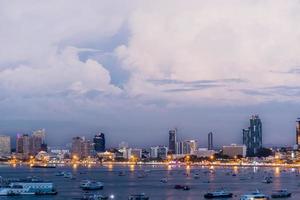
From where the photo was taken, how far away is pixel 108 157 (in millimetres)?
158125

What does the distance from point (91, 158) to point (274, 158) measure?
4383 centimetres

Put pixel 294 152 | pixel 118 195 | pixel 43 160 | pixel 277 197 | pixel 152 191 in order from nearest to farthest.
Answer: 1. pixel 277 197
2. pixel 118 195
3. pixel 152 191
4. pixel 294 152
5. pixel 43 160

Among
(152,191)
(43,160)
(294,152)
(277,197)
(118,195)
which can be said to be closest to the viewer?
(277,197)

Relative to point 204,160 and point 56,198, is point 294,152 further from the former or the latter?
point 56,198

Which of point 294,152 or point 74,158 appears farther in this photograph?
point 74,158

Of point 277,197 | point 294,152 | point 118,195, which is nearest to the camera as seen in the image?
point 277,197

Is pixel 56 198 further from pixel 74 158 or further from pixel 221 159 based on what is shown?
pixel 74 158

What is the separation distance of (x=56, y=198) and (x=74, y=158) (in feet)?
381

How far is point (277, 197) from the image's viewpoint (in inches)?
1515

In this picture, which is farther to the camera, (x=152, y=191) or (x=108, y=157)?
(x=108, y=157)

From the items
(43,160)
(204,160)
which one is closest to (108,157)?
(43,160)

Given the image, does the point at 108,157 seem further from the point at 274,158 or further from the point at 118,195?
the point at 118,195

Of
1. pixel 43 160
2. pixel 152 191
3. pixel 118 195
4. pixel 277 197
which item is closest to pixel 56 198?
pixel 118 195

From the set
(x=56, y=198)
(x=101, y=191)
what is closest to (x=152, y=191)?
(x=101, y=191)
